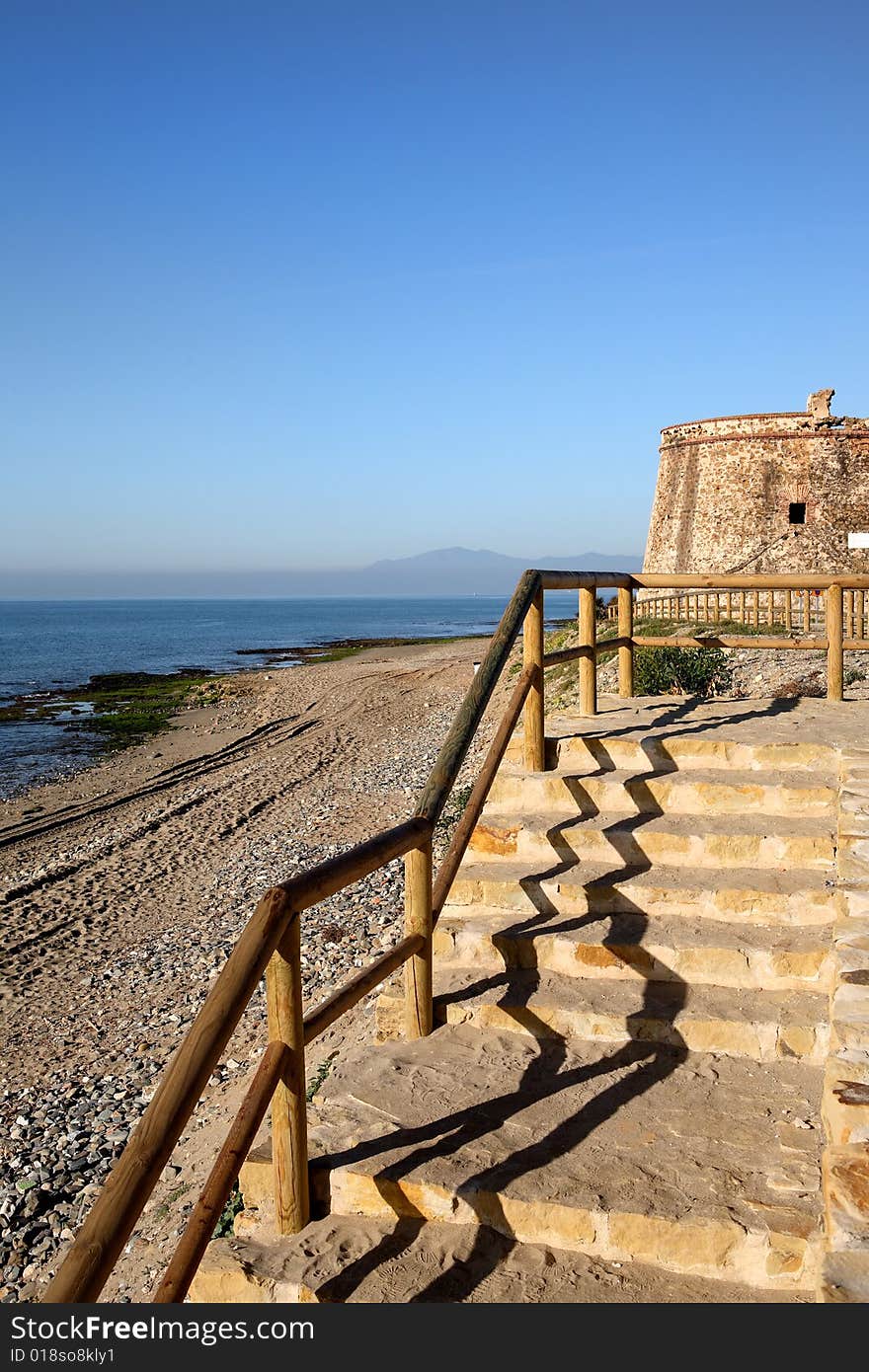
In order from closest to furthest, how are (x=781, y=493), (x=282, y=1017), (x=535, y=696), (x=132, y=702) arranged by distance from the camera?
(x=282, y=1017), (x=535, y=696), (x=781, y=493), (x=132, y=702)

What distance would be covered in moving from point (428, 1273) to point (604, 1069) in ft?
4.07

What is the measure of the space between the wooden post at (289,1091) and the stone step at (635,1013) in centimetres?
119

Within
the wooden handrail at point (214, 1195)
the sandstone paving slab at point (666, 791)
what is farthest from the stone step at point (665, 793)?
the wooden handrail at point (214, 1195)

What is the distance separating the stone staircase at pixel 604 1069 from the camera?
310cm

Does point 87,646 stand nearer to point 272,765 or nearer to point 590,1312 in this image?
point 272,765

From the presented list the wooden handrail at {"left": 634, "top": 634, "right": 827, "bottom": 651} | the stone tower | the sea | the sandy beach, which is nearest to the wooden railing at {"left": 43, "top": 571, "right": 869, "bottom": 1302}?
the sandy beach

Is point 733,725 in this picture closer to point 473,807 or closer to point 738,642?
point 738,642

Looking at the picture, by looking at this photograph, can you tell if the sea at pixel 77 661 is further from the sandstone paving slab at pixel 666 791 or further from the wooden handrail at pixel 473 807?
the wooden handrail at pixel 473 807

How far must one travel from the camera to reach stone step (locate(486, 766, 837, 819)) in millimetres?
5578

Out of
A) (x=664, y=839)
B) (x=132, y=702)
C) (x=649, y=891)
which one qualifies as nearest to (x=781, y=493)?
(x=132, y=702)

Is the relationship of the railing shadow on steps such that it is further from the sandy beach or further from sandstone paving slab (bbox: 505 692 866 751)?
the sandy beach

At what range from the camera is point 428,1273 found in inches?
122

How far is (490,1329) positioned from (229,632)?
9804 centimetres

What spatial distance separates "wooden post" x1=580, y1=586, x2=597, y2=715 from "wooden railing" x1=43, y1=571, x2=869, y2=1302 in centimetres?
84
